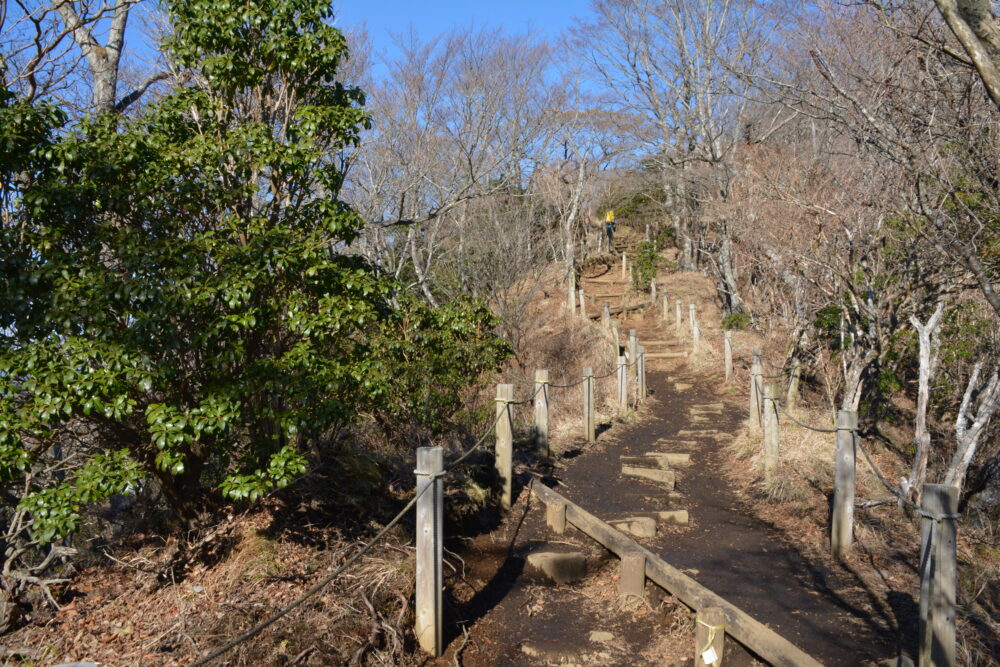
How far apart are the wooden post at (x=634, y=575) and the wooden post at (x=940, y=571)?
207cm

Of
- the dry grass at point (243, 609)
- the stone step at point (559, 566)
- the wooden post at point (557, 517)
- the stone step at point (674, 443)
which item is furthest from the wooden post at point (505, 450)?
the stone step at point (674, 443)

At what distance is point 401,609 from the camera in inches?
197

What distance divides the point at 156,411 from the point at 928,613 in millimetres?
4582

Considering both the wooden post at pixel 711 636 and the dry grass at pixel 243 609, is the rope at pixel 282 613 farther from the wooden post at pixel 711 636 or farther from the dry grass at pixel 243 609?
the wooden post at pixel 711 636

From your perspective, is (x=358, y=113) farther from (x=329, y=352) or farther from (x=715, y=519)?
(x=715, y=519)

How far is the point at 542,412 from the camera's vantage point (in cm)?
996

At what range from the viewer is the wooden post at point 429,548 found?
4582 mm

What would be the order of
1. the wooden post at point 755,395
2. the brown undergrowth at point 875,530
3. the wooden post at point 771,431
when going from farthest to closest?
the wooden post at point 755,395 → the wooden post at point 771,431 → the brown undergrowth at point 875,530

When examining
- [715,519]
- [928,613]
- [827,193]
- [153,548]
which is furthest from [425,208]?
[928,613]

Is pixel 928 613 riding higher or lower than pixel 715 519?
higher

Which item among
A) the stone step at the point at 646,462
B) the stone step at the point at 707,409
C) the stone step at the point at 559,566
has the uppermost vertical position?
the stone step at the point at 707,409

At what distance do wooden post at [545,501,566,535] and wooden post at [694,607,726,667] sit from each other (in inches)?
105

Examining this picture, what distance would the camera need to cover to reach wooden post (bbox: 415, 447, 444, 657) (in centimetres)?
458

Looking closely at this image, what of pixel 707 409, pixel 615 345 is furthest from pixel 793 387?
pixel 615 345
